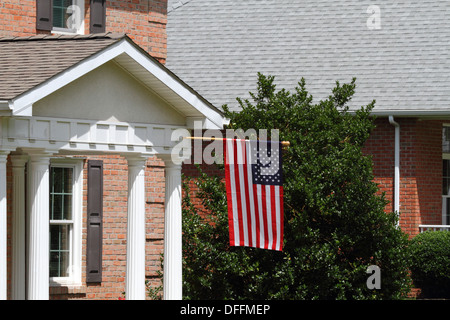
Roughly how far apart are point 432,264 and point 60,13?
9000 mm

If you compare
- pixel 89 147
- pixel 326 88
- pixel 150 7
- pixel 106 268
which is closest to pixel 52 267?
pixel 106 268

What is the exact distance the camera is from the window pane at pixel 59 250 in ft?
51.1

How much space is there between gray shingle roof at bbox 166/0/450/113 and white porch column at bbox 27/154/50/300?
10.2 meters

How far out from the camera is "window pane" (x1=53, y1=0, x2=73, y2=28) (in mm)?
16234

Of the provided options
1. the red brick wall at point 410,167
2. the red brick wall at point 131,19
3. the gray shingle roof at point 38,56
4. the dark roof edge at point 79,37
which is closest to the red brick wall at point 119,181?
the red brick wall at point 131,19

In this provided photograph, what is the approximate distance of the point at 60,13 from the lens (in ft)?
53.5

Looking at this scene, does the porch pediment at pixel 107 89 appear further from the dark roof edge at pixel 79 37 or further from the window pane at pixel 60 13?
the window pane at pixel 60 13

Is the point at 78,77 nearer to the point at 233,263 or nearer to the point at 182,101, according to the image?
the point at 182,101

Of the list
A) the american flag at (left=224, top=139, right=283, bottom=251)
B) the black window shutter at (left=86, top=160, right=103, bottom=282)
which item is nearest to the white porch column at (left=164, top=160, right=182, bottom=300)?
the american flag at (left=224, top=139, right=283, bottom=251)

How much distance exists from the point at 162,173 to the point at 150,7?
10.0 feet

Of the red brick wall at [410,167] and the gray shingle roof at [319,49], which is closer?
the red brick wall at [410,167]

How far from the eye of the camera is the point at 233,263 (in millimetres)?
15719

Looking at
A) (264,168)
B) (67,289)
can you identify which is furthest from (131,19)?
(264,168)

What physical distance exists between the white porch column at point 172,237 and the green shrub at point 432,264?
7273 millimetres
